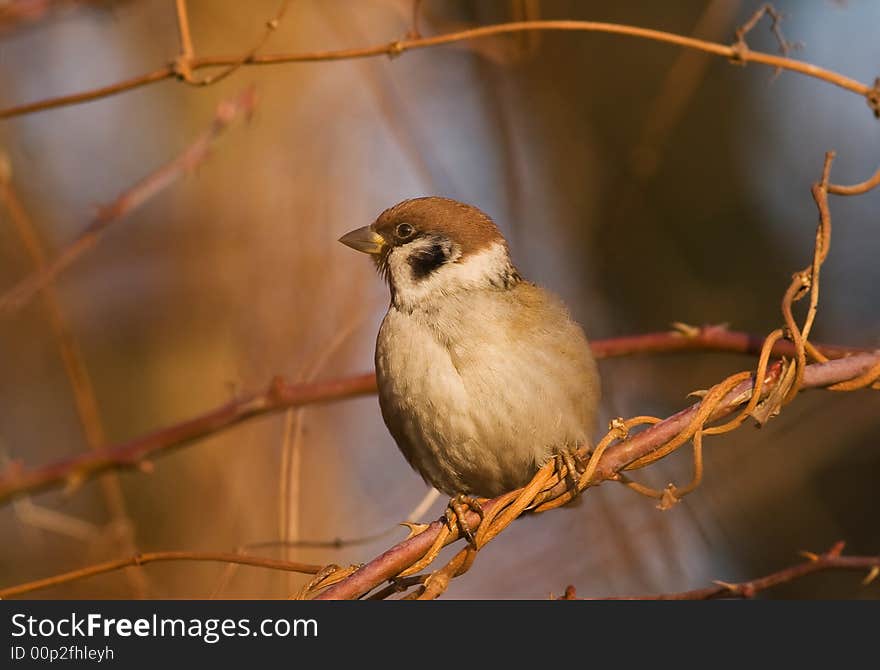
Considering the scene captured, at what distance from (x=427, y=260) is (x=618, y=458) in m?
1.36

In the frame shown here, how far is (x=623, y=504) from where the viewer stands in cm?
433

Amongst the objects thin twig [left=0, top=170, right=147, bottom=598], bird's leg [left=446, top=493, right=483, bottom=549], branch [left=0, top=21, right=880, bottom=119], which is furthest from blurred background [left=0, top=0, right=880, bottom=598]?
bird's leg [left=446, top=493, right=483, bottom=549]

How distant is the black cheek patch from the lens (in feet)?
11.3

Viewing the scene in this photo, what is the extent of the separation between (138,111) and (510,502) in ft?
15.6

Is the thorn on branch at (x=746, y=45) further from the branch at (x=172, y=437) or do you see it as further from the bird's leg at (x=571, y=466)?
the branch at (x=172, y=437)

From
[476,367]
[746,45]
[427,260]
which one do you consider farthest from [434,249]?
[746,45]

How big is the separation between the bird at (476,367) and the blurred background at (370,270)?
1.90 ft

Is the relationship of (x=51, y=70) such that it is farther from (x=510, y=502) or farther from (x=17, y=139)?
(x=510, y=502)

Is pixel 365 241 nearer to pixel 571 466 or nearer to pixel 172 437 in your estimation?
pixel 172 437

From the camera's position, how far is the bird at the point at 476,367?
120 inches

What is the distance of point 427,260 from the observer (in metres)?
3.48

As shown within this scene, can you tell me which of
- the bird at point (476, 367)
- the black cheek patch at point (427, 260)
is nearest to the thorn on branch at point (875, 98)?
the bird at point (476, 367)

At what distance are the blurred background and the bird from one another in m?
0.58

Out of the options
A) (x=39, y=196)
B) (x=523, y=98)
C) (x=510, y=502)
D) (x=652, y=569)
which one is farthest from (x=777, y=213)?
(x=510, y=502)
